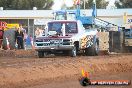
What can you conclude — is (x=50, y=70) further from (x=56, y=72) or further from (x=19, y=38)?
(x=19, y=38)

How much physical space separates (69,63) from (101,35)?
11.1 meters

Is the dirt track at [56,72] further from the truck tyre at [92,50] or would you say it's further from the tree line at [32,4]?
the tree line at [32,4]

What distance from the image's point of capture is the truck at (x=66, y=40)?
20.6m

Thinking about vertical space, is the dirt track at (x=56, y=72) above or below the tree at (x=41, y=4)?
below

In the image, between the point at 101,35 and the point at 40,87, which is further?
the point at 101,35

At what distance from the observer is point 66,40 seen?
20609mm

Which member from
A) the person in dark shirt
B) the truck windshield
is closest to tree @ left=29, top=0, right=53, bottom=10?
the person in dark shirt

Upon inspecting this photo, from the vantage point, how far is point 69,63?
16266 mm

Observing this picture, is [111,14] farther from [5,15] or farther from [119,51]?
[119,51]

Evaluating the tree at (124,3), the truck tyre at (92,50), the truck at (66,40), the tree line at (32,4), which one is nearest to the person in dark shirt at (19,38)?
the truck at (66,40)

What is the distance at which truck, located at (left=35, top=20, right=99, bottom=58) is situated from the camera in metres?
20.6

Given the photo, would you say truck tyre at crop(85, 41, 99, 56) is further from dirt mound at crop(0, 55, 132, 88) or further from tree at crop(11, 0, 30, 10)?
tree at crop(11, 0, 30, 10)

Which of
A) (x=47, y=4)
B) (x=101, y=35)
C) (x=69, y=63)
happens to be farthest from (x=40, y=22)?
(x=47, y=4)

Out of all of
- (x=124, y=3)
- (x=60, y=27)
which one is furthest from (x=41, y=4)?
(x=60, y=27)
